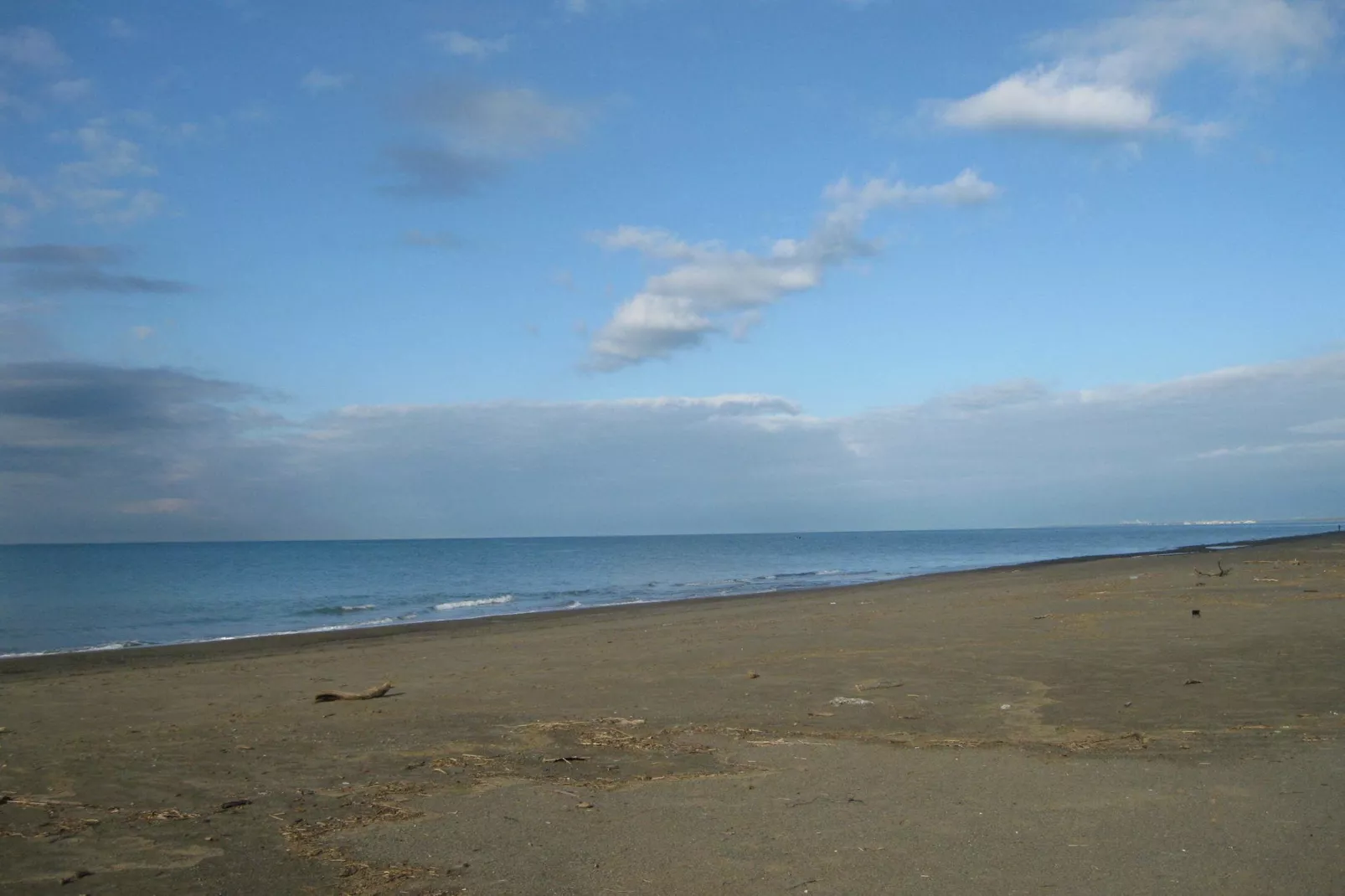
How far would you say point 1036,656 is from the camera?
43.4 feet

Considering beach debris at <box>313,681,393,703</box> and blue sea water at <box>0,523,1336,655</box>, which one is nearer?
beach debris at <box>313,681,393,703</box>

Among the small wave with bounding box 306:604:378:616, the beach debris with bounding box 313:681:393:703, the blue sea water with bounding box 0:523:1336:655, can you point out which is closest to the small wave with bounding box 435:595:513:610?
the blue sea water with bounding box 0:523:1336:655

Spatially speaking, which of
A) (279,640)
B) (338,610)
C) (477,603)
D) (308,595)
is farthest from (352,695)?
(308,595)

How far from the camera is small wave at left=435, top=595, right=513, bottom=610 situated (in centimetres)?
3878

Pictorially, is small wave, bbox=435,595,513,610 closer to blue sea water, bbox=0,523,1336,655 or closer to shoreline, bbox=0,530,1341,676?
blue sea water, bbox=0,523,1336,655

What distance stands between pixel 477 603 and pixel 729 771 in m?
34.5

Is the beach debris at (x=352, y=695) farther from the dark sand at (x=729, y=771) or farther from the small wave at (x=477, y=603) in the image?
the small wave at (x=477, y=603)

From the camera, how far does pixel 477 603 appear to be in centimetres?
4047

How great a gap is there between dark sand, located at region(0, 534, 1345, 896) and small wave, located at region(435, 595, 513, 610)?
22563 millimetres

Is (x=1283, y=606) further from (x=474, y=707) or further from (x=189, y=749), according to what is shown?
(x=189, y=749)

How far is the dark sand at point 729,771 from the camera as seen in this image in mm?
5164

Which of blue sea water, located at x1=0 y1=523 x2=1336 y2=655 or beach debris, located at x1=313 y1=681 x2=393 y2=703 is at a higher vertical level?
beach debris, located at x1=313 y1=681 x2=393 y2=703

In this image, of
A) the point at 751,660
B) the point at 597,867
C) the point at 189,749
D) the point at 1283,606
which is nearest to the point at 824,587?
the point at 1283,606

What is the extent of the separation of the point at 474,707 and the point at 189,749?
10.3 ft
